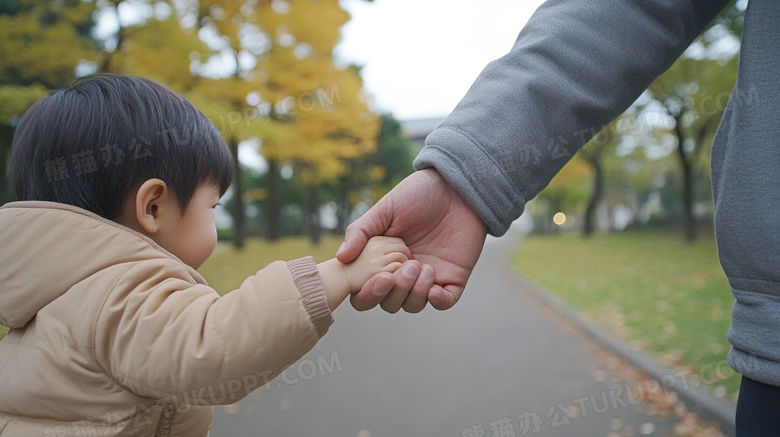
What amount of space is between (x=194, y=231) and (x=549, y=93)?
1.05 meters

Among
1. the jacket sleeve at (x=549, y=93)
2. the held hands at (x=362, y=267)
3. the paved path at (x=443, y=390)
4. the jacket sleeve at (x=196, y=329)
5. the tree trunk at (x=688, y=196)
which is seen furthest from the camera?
the tree trunk at (x=688, y=196)

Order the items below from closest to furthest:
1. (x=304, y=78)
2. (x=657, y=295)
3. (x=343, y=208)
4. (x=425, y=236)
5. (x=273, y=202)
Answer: (x=425, y=236)
(x=657, y=295)
(x=304, y=78)
(x=273, y=202)
(x=343, y=208)

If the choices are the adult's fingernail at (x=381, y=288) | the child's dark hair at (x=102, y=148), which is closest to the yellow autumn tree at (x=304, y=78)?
the child's dark hair at (x=102, y=148)

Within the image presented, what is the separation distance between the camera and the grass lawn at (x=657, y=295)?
5.53m

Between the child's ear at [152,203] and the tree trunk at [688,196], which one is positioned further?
the tree trunk at [688,196]

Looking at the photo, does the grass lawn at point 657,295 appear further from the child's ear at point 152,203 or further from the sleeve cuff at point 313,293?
the child's ear at point 152,203

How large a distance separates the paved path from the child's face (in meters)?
2.48

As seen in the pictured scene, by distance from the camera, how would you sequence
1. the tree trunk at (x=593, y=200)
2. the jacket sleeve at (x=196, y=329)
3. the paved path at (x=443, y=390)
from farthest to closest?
the tree trunk at (x=593, y=200) < the paved path at (x=443, y=390) < the jacket sleeve at (x=196, y=329)

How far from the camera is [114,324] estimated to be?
118 centimetres

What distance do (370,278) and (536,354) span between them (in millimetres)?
4719

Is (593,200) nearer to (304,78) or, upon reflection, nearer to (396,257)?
(304,78)

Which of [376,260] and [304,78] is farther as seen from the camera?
[304,78]

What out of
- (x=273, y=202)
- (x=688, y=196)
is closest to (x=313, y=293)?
(x=273, y=202)

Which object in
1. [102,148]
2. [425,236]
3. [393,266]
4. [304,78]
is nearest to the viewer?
[102,148]
